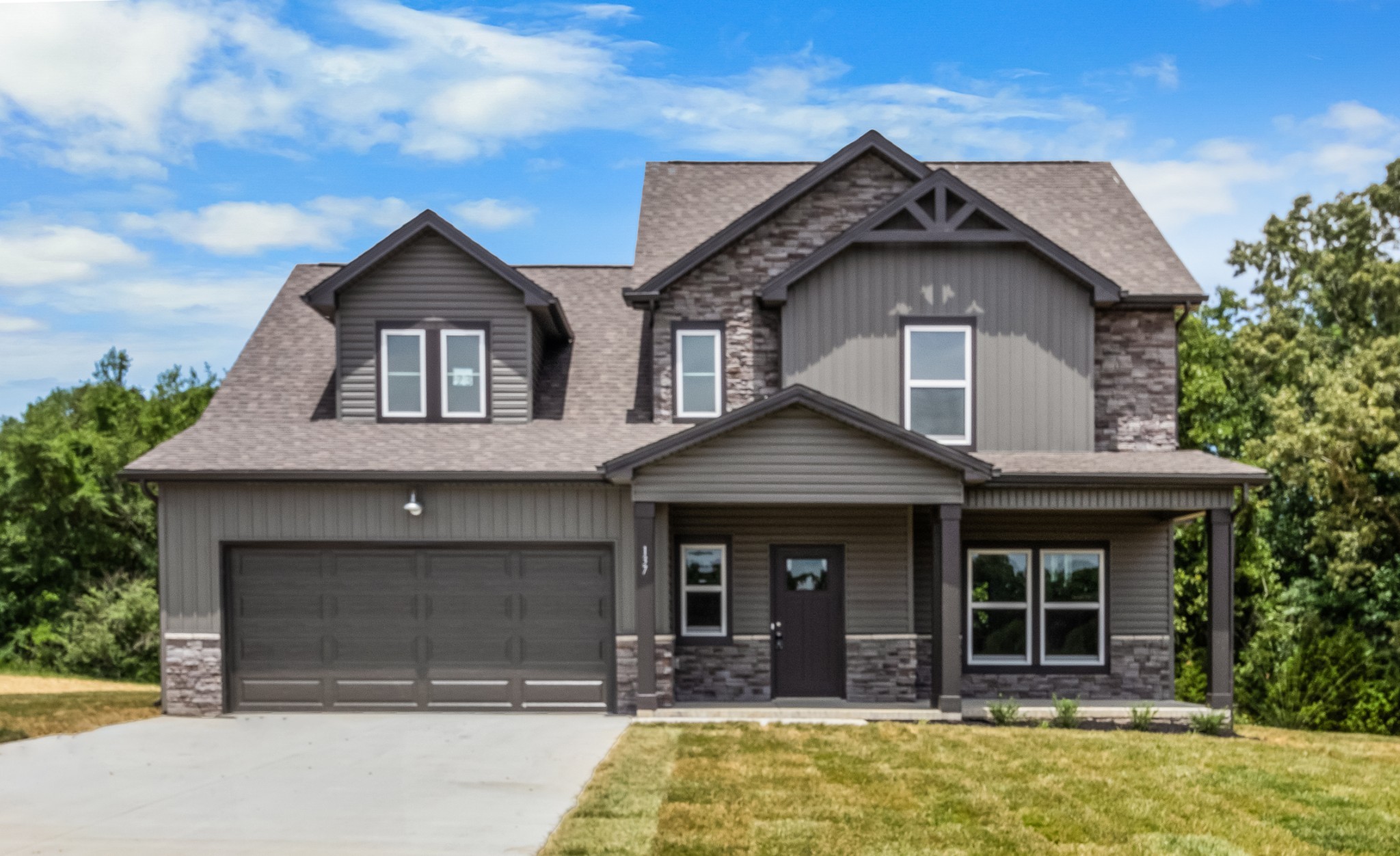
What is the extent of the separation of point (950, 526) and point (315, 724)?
8.17 metres

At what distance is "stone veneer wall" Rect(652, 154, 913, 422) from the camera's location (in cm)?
1705

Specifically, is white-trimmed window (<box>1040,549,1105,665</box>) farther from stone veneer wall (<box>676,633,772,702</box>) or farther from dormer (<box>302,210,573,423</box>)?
dormer (<box>302,210,573,423</box>)

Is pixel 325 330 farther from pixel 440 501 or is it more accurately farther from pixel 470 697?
pixel 470 697

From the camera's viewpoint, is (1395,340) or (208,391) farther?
(208,391)

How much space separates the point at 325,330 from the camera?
757 inches

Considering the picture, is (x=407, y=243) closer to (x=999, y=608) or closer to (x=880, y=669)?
(x=880, y=669)

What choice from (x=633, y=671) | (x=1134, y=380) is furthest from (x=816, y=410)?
(x=1134, y=380)

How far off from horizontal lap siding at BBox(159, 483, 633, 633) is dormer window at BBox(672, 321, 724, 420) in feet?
7.32

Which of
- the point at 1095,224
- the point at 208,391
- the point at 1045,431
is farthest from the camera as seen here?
the point at 208,391

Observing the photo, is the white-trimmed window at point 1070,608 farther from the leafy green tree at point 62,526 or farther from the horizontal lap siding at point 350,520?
the leafy green tree at point 62,526

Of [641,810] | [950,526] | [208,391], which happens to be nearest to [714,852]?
[641,810]

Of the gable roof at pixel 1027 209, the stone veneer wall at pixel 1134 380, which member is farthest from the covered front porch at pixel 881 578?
the gable roof at pixel 1027 209

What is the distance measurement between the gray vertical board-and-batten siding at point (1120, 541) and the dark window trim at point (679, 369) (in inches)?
131

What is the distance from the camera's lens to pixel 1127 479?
586 inches
